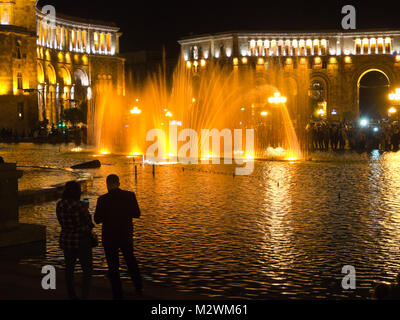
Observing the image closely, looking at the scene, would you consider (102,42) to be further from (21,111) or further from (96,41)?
(21,111)

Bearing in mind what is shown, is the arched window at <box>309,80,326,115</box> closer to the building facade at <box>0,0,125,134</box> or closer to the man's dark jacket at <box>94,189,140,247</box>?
the building facade at <box>0,0,125,134</box>

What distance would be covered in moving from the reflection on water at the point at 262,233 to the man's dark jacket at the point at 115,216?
1137 millimetres

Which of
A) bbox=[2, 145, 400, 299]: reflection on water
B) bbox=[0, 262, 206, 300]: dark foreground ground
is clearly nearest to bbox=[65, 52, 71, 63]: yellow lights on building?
bbox=[2, 145, 400, 299]: reflection on water

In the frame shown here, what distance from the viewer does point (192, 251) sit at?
33.1 ft

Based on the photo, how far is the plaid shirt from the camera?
24.3 feet

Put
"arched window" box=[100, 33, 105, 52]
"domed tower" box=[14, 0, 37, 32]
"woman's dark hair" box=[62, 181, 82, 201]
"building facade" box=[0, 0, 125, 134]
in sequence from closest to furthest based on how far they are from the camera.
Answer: "woman's dark hair" box=[62, 181, 82, 201] < "building facade" box=[0, 0, 125, 134] < "domed tower" box=[14, 0, 37, 32] < "arched window" box=[100, 33, 105, 52]

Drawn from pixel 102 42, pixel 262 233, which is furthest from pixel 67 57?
pixel 262 233

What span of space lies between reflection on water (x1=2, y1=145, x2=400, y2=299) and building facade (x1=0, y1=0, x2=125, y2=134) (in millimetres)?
54711

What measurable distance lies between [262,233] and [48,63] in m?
90.8

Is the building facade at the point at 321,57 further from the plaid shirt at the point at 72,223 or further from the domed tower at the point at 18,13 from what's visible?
the plaid shirt at the point at 72,223

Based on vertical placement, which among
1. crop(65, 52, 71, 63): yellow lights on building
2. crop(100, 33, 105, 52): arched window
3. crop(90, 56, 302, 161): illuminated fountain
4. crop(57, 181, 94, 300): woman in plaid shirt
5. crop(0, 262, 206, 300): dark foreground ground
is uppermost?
crop(100, 33, 105, 52): arched window

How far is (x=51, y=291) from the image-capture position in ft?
24.4
